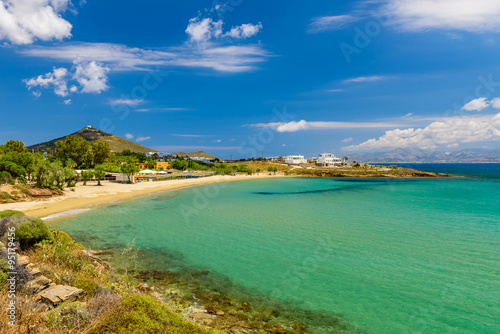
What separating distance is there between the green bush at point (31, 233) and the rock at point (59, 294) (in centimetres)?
564

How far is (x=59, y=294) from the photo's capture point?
25.6ft

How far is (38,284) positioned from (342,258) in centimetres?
1534

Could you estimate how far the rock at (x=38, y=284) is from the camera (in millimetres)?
7993

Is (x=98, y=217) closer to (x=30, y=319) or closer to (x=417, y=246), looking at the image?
(x=30, y=319)

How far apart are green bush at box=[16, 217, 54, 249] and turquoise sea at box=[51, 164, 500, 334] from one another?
4.27 m

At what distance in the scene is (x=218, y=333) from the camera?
24.3 ft

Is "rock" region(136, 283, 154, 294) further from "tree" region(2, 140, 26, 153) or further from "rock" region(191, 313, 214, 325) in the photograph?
"tree" region(2, 140, 26, 153)

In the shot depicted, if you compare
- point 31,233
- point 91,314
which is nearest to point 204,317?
point 91,314

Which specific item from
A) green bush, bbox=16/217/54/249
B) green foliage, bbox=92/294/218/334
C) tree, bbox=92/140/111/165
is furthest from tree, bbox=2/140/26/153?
green foliage, bbox=92/294/218/334

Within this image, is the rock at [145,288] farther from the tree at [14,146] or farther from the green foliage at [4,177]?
the tree at [14,146]

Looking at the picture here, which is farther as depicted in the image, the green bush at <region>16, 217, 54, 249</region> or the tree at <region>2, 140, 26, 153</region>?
the tree at <region>2, 140, 26, 153</region>

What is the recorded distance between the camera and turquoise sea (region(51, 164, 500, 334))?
35.9ft

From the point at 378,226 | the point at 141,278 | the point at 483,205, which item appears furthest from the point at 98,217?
the point at 483,205

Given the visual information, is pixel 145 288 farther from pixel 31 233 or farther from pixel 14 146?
pixel 14 146
